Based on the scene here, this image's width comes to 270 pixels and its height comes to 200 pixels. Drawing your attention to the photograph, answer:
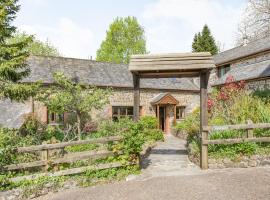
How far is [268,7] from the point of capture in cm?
2784

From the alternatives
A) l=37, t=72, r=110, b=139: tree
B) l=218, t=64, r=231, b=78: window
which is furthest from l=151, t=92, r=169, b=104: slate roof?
l=37, t=72, r=110, b=139: tree

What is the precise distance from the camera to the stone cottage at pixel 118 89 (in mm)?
18531

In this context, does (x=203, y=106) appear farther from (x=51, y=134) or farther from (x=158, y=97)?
(x=158, y=97)

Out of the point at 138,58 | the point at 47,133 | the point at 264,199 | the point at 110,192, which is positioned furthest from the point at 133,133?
the point at 47,133

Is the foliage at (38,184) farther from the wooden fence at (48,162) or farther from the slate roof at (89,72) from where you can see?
the slate roof at (89,72)

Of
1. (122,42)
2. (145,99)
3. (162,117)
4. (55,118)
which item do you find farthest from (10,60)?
(122,42)

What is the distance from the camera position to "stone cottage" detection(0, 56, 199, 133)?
60.8 ft

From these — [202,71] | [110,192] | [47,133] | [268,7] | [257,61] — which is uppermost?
[268,7]

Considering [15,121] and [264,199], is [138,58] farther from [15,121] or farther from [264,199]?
[15,121]

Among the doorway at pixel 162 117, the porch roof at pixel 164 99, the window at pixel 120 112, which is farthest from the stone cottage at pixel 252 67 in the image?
the window at pixel 120 112

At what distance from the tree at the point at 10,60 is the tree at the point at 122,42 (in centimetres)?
2859

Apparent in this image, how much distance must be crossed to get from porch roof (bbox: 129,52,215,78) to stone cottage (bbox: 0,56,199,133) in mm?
8735

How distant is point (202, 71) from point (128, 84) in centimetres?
1178

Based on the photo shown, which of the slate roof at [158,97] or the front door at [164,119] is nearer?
the slate roof at [158,97]
